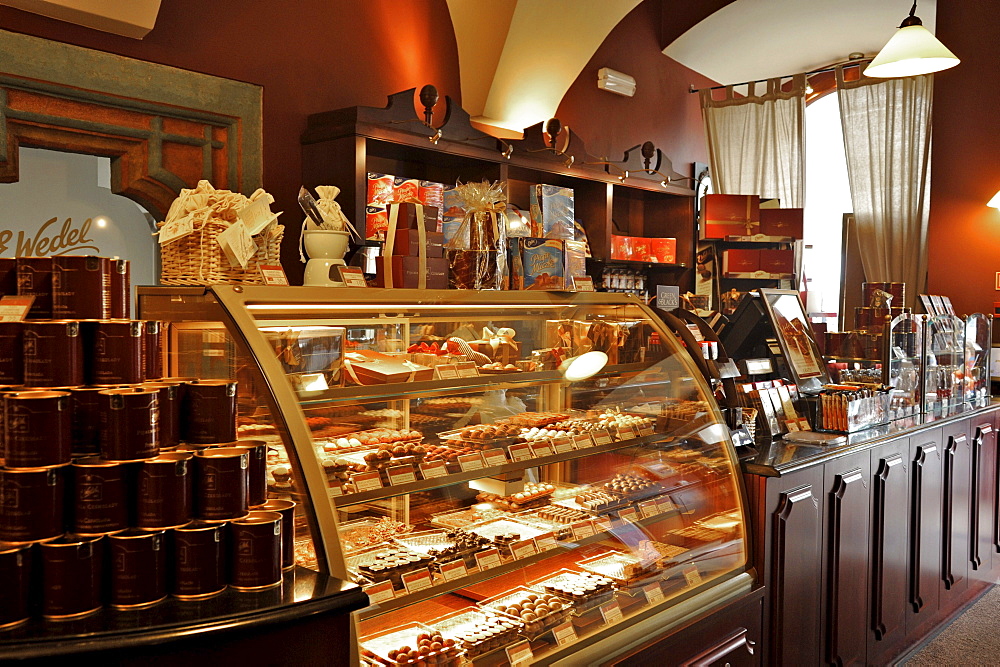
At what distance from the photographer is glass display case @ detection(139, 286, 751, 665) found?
1.90 m

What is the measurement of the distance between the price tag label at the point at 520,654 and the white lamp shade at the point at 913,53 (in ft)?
10.5

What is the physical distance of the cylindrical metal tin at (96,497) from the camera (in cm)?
148

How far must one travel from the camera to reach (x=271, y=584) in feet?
5.25

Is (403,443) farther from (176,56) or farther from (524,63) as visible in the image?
(524,63)

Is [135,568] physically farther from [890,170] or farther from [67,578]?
[890,170]

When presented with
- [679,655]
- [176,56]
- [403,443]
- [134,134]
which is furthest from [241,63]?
[679,655]

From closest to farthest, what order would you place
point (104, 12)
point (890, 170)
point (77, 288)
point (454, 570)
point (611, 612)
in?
point (77, 288) < point (454, 570) < point (611, 612) < point (104, 12) < point (890, 170)

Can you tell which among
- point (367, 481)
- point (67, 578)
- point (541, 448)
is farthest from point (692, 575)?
point (67, 578)

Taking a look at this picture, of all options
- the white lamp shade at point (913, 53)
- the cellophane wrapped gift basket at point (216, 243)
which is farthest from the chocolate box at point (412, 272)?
the white lamp shade at point (913, 53)

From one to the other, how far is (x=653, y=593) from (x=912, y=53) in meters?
2.85

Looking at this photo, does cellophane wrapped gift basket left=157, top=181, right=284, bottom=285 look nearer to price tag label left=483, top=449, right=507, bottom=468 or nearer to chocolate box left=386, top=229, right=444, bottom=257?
chocolate box left=386, top=229, right=444, bottom=257

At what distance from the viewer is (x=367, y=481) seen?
1.99 meters

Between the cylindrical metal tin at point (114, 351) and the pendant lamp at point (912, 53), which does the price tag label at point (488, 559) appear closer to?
the cylindrical metal tin at point (114, 351)

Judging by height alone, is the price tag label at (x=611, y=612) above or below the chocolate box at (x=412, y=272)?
below
